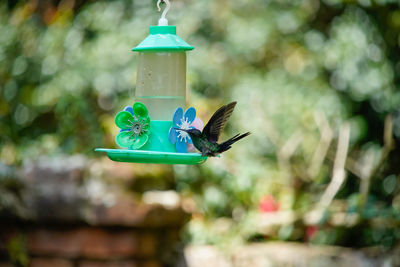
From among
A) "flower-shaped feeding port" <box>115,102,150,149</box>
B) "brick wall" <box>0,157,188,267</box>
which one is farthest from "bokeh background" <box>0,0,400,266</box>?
"flower-shaped feeding port" <box>115,102,150,149</box>

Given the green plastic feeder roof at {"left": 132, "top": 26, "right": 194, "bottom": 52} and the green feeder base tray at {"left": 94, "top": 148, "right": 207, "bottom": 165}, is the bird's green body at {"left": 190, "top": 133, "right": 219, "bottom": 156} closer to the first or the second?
the green feeder base tray at {"left": 94, "top": 148, "right": 207, "bottom": 165}

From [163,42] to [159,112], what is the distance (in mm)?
353

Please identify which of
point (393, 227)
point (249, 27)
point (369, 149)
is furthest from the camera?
point (249, 27)

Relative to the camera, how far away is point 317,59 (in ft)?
18.9

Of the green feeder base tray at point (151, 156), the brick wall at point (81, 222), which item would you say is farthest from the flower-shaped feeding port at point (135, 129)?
the brick wall at point (81, 222)

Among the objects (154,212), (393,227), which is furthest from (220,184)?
(393,227)

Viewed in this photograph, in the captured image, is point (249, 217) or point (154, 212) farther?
point (249, 217)

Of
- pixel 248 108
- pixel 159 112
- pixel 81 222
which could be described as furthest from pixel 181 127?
pixel 248 108

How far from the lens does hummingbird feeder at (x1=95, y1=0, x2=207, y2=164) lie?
2.14 m

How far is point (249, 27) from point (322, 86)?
0.97 meters

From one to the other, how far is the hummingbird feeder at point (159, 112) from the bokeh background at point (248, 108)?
75.0 inches

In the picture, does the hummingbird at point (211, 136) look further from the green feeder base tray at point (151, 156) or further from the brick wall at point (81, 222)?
the brick wall at point (81, 222)

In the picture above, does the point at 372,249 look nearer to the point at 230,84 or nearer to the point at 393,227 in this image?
the point at 393,227

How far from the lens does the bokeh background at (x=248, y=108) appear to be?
15.7 ft
